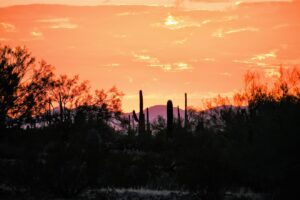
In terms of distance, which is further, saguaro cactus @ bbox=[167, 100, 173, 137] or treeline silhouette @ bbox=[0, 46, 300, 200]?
saguaro cactus @ bbox=[167, 100, 173, 137]

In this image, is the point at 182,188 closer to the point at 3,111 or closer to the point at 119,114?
the point at 3,111

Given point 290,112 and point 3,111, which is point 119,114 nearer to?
point 3,111

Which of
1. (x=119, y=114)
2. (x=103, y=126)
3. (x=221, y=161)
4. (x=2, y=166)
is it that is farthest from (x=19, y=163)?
(x=119, y=114)

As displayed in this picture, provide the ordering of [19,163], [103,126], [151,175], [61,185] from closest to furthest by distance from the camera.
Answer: [61,185] → [19,163] → [151,175] → [103,126]

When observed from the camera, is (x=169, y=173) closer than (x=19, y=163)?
No

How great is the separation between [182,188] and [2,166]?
828cm

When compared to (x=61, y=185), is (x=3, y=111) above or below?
above

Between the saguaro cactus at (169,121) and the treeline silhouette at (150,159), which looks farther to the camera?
the saguaro cactus at (169,121)

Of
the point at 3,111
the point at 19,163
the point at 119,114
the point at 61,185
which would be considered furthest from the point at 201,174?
the point at 119,114

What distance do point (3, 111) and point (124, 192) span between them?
1015cm

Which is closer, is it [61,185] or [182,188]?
[61,185]

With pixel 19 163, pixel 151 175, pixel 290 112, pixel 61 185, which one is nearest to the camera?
pixel 290 112

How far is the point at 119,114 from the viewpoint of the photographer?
2739 inches

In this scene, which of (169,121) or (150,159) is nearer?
(150,159)
